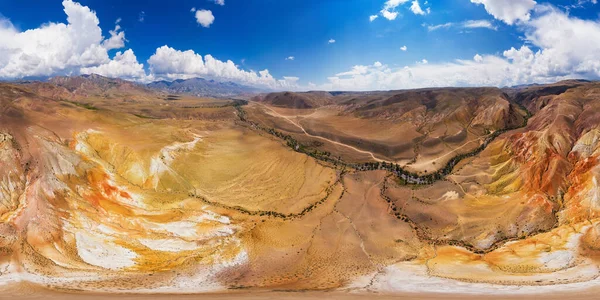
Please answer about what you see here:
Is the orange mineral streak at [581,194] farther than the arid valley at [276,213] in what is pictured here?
Yes

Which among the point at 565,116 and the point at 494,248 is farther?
the point at 565,116

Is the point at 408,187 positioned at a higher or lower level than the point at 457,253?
higher

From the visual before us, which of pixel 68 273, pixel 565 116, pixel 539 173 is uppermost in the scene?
pixel 565 116

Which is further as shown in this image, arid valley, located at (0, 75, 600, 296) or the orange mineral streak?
the orange mineral streak

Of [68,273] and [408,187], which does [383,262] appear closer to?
[408,187]

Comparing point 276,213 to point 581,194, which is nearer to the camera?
point 581,194

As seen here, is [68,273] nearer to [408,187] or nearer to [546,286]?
[546,286]

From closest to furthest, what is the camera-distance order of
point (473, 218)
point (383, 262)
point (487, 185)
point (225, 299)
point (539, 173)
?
point (225, 299) → point (383, 262) → point (473, 218) → point (539, 173) → point (487, 185)

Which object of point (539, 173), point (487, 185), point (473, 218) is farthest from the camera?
point (487, 185)

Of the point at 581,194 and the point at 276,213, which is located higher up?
the point at 581,194

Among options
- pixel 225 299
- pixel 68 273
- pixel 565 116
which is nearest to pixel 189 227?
pixel 68 273
